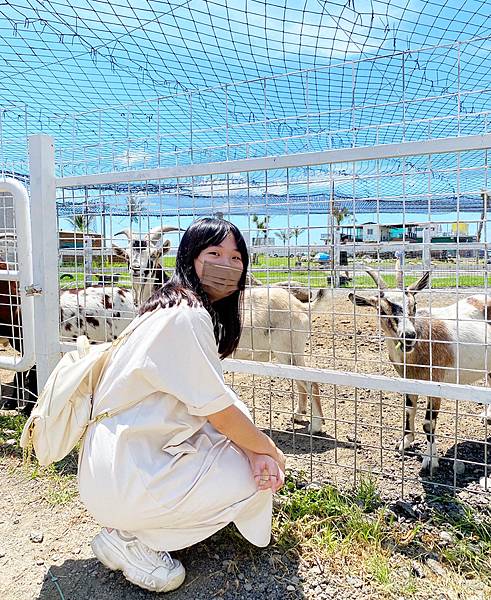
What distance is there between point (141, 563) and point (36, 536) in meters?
0.78

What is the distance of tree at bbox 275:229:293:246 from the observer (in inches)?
107

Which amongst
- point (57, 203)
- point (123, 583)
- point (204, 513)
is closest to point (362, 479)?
point (204, 513)

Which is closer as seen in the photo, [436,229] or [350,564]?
[350,564]

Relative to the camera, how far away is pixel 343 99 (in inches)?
206

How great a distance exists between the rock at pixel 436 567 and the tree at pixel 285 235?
1661mm

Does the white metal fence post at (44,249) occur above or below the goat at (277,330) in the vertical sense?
above

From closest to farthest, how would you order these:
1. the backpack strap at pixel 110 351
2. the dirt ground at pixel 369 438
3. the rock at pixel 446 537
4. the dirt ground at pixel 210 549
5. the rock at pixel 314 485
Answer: the backpack strap at pixel 110 351 < the dirt ground at pixel 210 549 < the rock at pixel 446 537 < the rock at pixel 314 485 < the dirt ground at pixel 369 438

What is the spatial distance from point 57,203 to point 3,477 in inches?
72.0

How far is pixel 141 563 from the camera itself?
1.88 metres

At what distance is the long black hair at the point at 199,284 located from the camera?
1848mm

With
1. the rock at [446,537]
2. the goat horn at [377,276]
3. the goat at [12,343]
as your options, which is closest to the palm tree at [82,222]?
the goat at [12,343]

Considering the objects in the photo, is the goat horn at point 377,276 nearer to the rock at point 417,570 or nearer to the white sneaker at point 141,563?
the rock at point 417,570

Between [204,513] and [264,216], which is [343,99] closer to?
[264,216]

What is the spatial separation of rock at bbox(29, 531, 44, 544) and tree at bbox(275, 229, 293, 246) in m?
1.92
